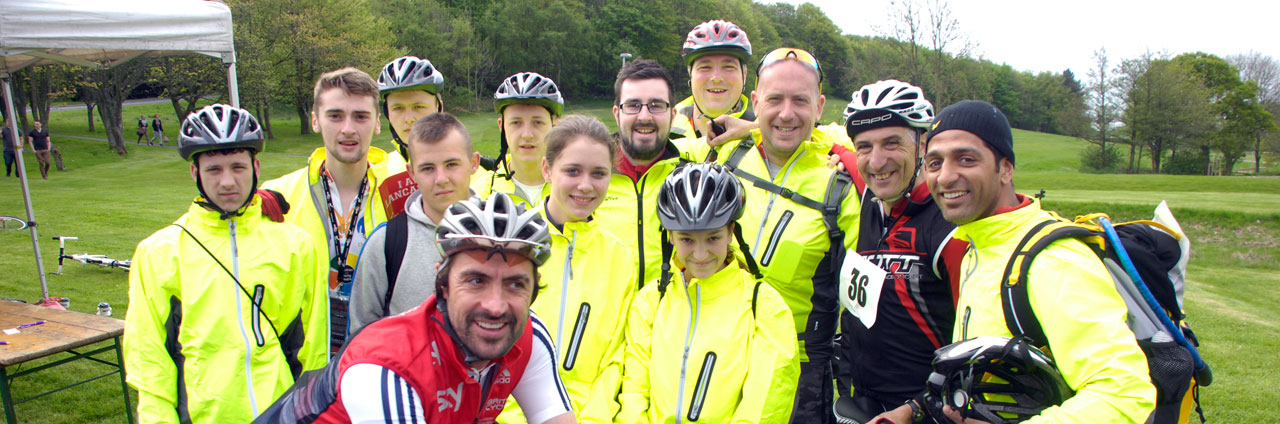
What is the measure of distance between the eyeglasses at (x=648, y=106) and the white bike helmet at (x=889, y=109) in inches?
57.5

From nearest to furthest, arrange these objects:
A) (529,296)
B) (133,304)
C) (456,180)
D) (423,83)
Answer: (529,296) → (133,304) → (456,180) → (423,83)

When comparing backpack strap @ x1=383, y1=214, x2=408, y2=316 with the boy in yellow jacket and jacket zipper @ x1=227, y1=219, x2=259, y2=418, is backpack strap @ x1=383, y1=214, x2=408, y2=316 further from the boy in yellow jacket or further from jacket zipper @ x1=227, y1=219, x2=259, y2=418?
the boy in yellow jacket

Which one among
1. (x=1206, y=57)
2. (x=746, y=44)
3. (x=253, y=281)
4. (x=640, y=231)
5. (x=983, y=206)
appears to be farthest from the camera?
(x=1206, y=57)

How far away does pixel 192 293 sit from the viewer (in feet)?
12.9

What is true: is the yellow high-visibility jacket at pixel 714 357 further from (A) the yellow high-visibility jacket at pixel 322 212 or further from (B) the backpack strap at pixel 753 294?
(A) the yellow high-visibility jacket at pixel 322 212

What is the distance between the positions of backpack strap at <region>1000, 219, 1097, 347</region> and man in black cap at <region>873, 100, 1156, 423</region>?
32 millimetres

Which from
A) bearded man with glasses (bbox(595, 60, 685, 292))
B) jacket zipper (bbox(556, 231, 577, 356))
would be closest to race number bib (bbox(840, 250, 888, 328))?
bearded man with glasses (bbox(595, 60, 685, 292))

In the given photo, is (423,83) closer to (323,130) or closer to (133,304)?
(323,130)

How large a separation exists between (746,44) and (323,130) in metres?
3.85

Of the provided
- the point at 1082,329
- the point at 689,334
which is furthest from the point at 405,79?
the point at 1082,329

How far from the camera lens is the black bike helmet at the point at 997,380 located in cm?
278

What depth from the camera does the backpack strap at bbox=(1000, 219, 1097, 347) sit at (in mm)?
2877

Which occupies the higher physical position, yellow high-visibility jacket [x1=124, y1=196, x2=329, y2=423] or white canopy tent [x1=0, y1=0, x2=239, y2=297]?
white canopy tent [x1=0, y1=0, x2=239, y2=297]

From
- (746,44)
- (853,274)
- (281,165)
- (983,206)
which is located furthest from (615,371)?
(281,165)
